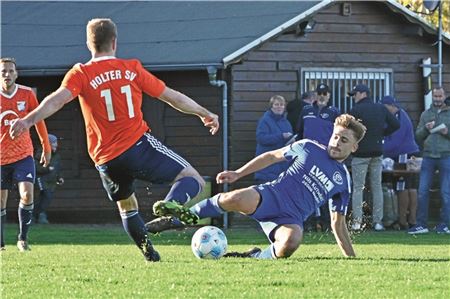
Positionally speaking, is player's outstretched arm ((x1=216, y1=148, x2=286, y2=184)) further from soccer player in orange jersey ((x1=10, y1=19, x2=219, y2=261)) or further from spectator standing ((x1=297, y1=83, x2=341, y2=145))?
spectator standing ((x1=297, y1=83, x2=341, y2=145))

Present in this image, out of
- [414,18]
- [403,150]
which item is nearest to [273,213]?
[403,150]

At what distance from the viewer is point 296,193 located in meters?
12.3

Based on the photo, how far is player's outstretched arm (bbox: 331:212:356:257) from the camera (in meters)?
12.2

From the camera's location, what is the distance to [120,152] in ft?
36.3

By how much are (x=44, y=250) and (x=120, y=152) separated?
15.1 ft

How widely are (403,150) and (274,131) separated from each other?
232 centimetres

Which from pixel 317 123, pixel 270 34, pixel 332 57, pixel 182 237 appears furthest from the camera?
pixel 332 57

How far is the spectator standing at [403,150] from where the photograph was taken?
70.0 ft

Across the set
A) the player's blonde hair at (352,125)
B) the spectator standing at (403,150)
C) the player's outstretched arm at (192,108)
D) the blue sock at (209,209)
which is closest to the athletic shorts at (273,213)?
the blue sock at (209,209)

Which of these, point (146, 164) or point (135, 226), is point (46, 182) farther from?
point (146, 164)

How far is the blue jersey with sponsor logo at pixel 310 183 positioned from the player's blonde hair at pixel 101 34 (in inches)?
90.2

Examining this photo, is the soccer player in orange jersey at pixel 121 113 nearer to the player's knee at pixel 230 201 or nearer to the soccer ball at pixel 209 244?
the player's knee at pixel 230 201

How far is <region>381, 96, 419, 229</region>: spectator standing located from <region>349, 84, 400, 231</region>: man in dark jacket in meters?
1.09

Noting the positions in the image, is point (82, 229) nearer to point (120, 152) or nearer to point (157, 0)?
point (157, 0)
